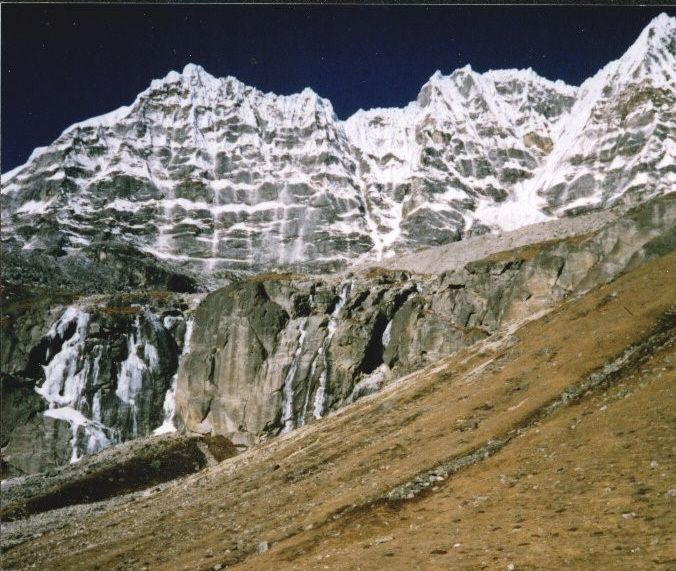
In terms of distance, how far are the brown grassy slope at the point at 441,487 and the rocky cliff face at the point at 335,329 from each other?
29598 millimetres

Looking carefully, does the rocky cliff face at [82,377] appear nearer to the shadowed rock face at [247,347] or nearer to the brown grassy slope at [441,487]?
the shadowed rock face at [247,347]

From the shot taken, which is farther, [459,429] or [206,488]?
[206,488]

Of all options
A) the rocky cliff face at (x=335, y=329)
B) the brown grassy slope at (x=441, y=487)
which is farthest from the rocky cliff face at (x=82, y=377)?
the brown grassy slope at (x=441, y=487)

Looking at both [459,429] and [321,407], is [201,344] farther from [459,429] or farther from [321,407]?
[459,429]

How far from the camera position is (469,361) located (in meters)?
52.1

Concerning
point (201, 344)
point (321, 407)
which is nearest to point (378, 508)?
point (321, 407)

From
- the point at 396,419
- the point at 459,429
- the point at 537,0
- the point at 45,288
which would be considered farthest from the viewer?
the point at 45,288

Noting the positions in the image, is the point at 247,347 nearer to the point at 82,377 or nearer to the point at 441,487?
the point at 82,377

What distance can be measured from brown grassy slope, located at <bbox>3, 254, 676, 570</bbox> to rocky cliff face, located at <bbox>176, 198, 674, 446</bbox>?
29.6m

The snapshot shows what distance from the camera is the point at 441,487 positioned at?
24281 millimetres

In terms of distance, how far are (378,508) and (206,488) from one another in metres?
28.2

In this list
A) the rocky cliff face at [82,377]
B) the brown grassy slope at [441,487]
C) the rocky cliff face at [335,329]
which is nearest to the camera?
the brown grassy slope at [441,487]

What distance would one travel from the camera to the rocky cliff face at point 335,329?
277 feet

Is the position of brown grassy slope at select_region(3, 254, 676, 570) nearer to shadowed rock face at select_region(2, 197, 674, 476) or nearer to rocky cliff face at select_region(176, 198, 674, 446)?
rocky cliff face at select_region(176, 198, 674, 446)
